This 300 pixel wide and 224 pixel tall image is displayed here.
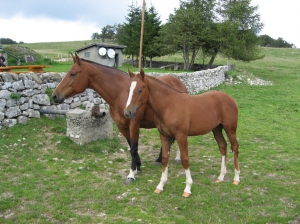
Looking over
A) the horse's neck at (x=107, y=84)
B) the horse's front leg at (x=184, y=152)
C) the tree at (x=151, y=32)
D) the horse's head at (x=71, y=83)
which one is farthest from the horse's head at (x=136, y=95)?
the tree at (x=151, y=32)

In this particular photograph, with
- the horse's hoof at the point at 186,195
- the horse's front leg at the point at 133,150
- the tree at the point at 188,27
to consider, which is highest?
the tree at the point at 188,27

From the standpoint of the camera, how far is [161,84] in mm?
4922

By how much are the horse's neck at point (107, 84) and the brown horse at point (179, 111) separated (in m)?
0.73

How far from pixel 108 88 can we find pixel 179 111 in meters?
1.61

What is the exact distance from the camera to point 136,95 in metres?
4.42

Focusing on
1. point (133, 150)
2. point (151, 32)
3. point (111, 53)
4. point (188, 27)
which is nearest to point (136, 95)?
point (133, 150)

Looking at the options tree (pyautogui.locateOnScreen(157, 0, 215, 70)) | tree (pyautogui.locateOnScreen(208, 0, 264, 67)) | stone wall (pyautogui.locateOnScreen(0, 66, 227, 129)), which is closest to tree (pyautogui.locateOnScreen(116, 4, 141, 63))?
tree (pyautogui.locateOnScreen(157, 0, 215, 70))

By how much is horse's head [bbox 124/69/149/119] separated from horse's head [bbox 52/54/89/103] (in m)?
1.27

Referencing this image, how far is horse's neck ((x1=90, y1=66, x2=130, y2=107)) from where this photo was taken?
560 cm

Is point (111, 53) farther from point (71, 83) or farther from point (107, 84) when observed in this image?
point (71, 83)

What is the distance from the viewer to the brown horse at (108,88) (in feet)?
17.5

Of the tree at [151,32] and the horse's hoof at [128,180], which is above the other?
the tree at [151,32]

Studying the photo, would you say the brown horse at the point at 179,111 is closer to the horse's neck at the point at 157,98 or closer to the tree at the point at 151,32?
the horse's neck at the point at 157,98

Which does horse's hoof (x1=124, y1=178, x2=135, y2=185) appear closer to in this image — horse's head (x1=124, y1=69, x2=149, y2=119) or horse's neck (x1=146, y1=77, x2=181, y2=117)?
horse's neck (x1=146, y1=77, x2=181, y2=117)
